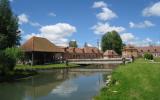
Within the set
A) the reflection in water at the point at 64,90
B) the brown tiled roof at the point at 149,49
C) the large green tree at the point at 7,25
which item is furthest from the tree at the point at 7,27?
the brown tiled roof at the point at 149,49

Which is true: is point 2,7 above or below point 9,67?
above

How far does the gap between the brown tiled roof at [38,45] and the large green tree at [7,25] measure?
12.4 meters

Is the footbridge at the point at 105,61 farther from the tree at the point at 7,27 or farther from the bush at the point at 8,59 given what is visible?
the bush at the point at 8,59

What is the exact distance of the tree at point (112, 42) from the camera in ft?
429

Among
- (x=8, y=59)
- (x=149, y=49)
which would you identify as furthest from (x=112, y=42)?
(x=8, y=59)

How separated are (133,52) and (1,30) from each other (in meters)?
98.6

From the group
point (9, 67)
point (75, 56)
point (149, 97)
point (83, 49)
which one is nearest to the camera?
point (149, 97)

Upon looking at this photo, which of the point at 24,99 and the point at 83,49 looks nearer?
the point at 24,99

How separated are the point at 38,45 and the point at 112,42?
61.7 meters

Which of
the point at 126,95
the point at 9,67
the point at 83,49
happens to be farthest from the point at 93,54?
the point at 126,95

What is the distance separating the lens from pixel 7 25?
56.8 metres

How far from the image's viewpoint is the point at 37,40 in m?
76.8

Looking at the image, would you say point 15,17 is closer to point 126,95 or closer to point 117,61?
point 117,61

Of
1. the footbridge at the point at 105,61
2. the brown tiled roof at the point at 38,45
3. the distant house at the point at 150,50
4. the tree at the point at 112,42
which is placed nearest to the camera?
the brown tiled roof at the point at 38,45
